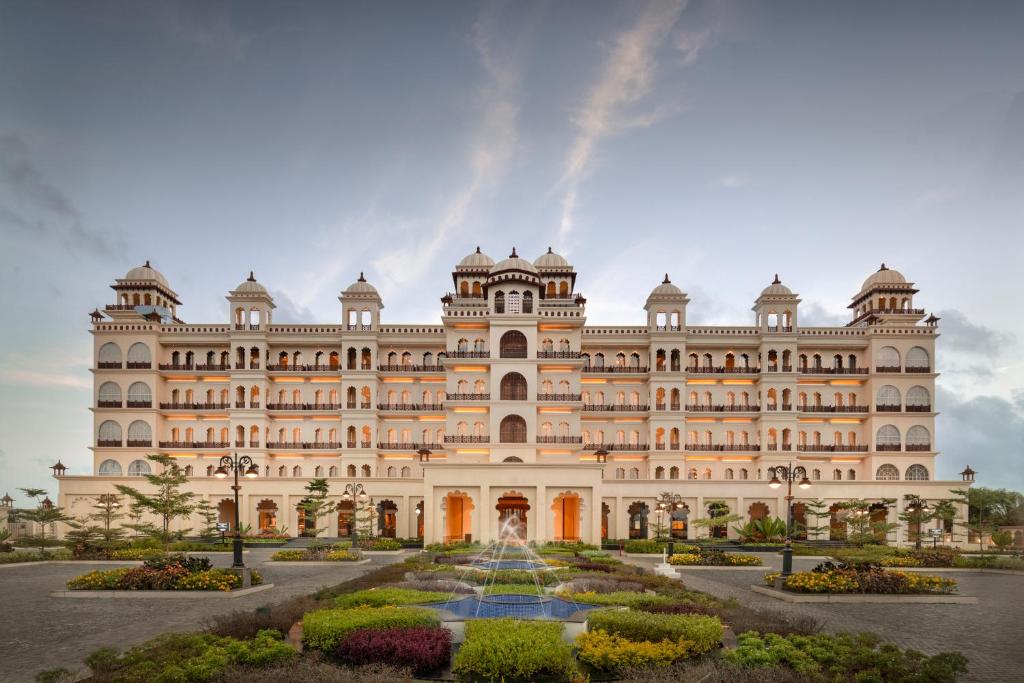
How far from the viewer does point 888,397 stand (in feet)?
196

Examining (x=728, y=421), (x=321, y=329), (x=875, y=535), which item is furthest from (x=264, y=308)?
(x=875, y=535)

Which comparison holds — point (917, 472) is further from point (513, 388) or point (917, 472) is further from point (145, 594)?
point (145, 594)

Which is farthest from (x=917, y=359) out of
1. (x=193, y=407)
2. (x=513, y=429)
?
(x=193, y=407)

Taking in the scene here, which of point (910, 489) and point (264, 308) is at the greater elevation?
point (264, 308)

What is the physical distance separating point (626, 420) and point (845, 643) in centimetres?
4797

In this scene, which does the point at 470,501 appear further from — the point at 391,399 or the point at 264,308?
the point at 264,308

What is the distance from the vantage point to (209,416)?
60.6m

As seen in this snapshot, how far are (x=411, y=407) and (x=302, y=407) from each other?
9930 mm

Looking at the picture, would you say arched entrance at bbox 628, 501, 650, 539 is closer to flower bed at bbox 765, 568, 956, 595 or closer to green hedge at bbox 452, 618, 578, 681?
flower bed at bbox 765, 568, 956, 595

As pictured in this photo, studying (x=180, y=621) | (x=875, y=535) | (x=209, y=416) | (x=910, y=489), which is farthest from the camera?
(x=209, y=416)

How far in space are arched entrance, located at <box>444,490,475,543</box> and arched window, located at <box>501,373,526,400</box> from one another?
1057cm

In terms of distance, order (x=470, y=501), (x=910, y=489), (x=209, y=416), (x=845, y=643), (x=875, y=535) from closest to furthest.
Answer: (x=845, y=643) → (x=875, y=535) → (x=470, y=501) → (x=910, y=489) → (x=209, y=416)

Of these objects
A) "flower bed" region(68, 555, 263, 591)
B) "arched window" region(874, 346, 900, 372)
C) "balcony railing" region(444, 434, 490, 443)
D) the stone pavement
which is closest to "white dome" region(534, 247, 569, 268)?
"balcony railing" region(444, 434, 490, 443)

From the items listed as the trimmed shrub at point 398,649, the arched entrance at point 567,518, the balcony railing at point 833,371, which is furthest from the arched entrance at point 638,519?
the trimmed shrub at point 398,649
